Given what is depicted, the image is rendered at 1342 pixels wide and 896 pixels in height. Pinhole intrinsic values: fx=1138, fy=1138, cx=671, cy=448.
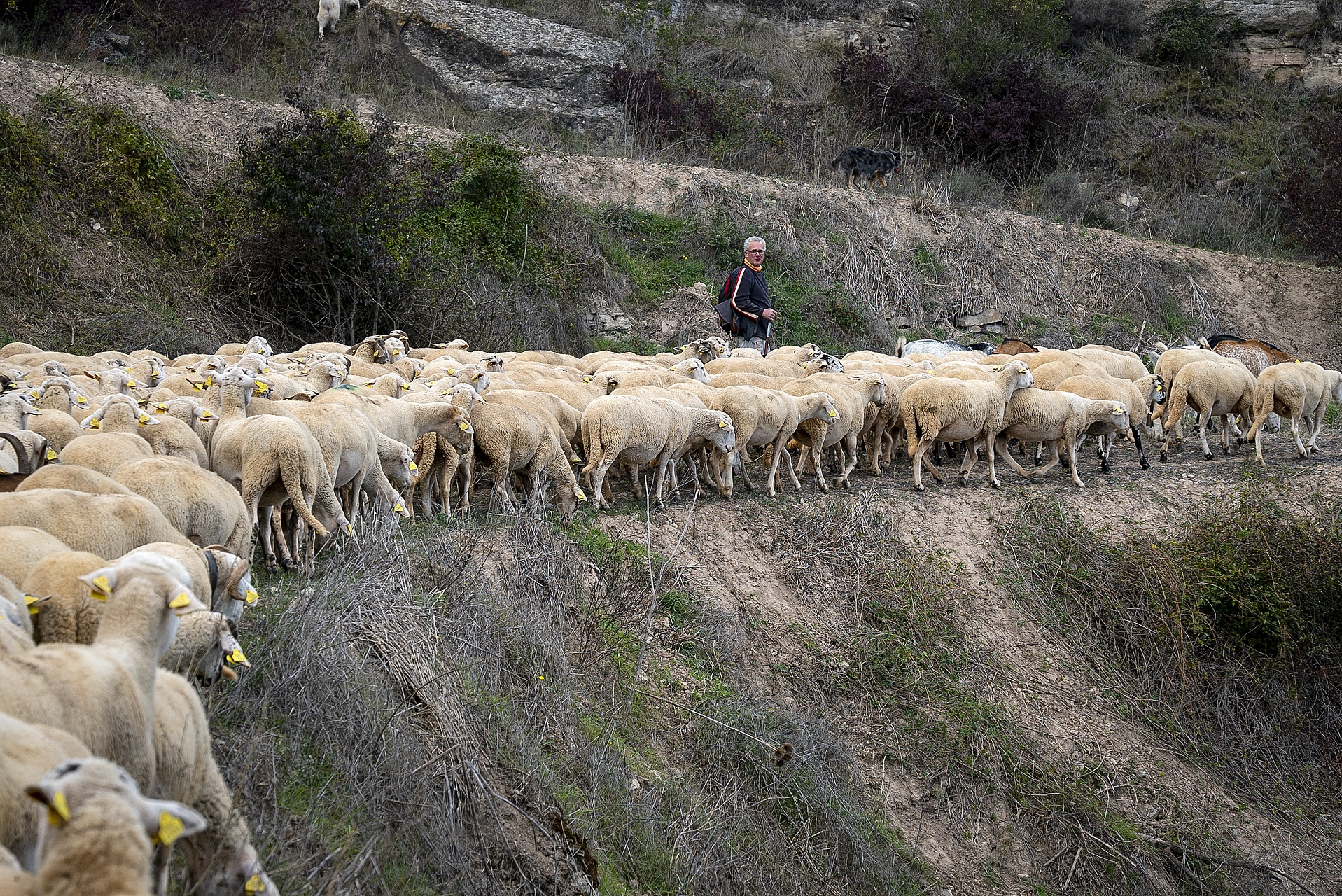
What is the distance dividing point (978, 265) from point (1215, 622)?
15529mm

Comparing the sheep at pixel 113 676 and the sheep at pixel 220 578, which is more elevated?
the sheep at pixel 113 676

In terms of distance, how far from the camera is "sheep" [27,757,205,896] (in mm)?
2811

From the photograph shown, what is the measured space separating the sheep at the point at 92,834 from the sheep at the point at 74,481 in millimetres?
3925

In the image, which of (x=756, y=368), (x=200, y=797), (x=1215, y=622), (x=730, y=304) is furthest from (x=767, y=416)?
(x=200, y=797)

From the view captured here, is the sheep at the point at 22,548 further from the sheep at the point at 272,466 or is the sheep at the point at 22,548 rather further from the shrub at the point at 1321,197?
the shrub at the point at 1321,197

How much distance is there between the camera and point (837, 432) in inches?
528

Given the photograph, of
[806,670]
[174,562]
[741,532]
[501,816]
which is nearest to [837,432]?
[741,532]

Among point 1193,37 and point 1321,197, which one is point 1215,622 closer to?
point 1321,197

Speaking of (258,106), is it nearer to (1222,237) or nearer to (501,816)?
(501,816)

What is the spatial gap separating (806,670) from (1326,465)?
918 centimetres

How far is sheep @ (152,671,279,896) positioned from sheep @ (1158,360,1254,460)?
14664 mm

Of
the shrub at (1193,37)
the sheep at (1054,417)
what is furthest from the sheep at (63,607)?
the shrub at (1193,37)

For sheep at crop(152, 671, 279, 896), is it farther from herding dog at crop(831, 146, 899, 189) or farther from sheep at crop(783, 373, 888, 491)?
herding dog at crop(831, 146, 899, 189)

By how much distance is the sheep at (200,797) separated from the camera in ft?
13.0
